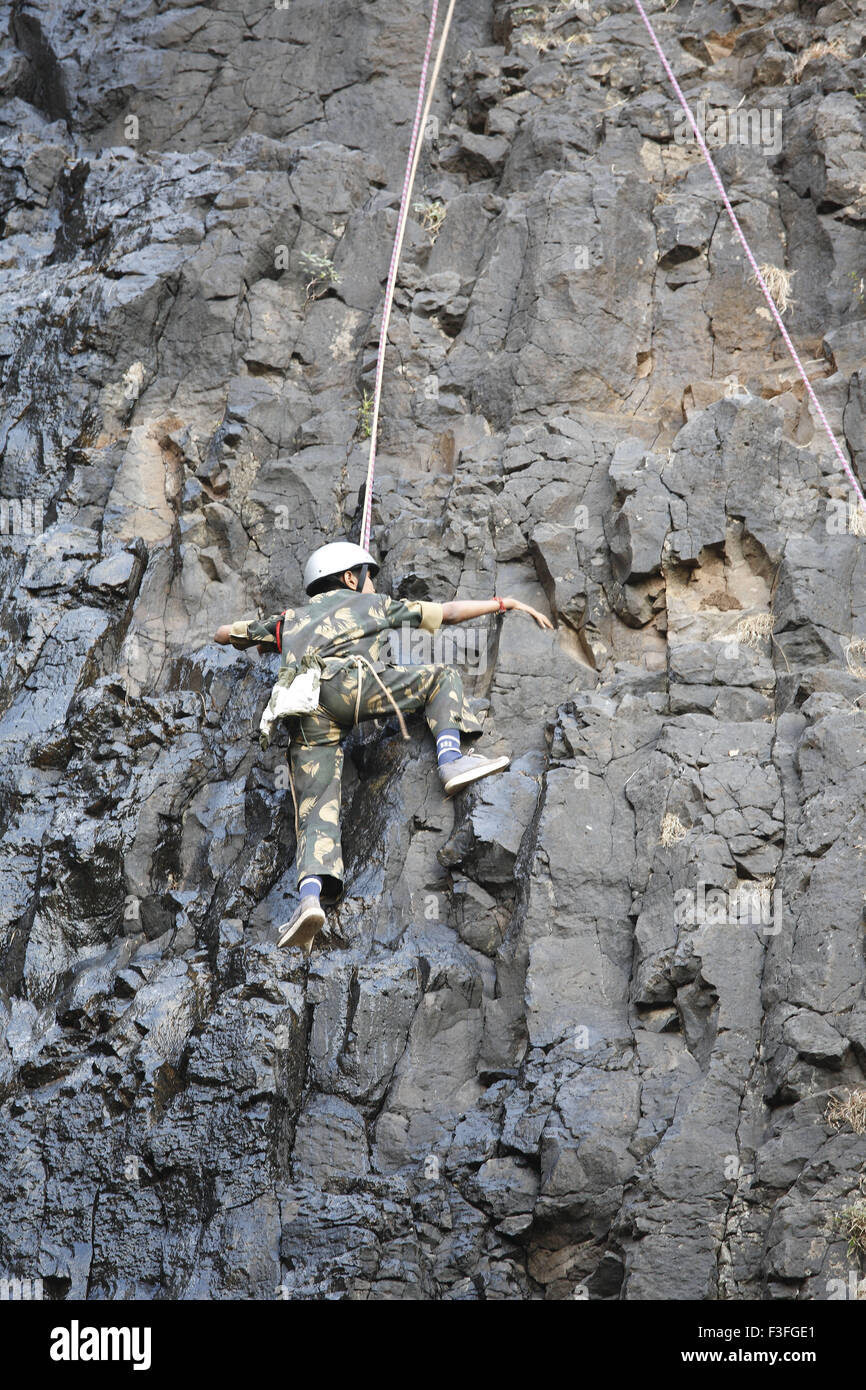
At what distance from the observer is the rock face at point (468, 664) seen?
24.9ft

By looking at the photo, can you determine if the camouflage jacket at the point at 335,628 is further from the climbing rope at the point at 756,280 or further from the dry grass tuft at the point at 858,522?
the dry grass tuft at the point at 858,522

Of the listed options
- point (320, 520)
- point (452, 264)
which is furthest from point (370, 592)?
Result: point (452, 264)

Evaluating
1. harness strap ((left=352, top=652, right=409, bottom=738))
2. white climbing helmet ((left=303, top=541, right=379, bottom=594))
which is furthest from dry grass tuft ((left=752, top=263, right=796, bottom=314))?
harness strap ((left=352, top=652, right=409, bottom=738))

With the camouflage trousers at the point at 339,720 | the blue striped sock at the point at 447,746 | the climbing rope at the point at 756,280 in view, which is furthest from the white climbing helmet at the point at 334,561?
the blue striped sock at the point at 447,746

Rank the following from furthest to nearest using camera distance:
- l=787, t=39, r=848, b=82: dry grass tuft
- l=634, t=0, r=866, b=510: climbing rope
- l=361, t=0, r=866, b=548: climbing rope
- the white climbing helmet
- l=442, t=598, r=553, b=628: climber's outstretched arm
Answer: l=787, t=39, r=848, b=82: dry grass tuft → l=361, t=0, r=866, b=548: climbing rope → l=634, t=0, r=866, b=510: climbing rope → the white climbing helmet → l=442, t=598, r=553, b=628: climber's outstretched arm

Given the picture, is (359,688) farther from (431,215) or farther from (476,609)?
(431,215)

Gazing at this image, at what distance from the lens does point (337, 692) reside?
368 inches

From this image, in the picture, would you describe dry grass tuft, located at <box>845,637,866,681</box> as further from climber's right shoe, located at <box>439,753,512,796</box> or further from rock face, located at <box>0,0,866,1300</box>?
climber's right shoe, located at <box>439,753,512,796</box>

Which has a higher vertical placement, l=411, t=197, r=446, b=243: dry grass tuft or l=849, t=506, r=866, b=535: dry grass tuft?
l=411, t=197, r=446, b=243: dry grass tuft

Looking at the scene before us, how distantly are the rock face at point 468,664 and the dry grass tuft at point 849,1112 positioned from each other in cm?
7

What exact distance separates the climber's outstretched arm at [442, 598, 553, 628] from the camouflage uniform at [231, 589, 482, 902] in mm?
73

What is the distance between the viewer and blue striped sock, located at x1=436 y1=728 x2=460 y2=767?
30.3 ft

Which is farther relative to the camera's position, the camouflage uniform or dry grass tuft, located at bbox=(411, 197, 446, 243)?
dry grass tuft, located at bbox=(411, 197, 446, 243)

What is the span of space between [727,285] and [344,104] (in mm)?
5340
